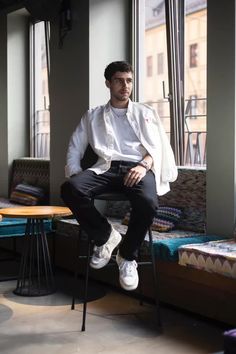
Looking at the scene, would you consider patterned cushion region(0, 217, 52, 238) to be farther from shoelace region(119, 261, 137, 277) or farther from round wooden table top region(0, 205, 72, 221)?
shoelace region(119, 261, 137, 277)

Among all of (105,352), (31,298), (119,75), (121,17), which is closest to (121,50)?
(121,17)

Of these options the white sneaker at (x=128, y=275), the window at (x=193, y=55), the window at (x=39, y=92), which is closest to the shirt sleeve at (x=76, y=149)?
the white sneaker at (x=128, y=275)

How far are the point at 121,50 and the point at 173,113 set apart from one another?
86cm

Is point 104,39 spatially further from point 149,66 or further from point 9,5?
point 9,5

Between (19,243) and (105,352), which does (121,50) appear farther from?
(105,352)

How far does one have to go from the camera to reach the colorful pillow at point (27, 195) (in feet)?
18.1

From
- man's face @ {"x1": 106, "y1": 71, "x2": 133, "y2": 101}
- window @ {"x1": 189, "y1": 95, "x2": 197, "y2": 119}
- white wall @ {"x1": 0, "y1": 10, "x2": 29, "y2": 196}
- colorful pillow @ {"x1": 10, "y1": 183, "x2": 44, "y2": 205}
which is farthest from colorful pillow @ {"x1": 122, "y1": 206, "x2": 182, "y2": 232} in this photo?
white wall @ {"x1": 0, "y1": 10, "x2": 29, "y2": 196}

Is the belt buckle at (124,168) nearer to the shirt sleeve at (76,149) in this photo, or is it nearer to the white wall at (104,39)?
the shirt sleeve at (76,149)

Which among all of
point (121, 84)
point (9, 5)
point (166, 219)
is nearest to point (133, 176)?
point (121, 84)

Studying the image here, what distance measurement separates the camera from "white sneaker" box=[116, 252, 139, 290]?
303 cm

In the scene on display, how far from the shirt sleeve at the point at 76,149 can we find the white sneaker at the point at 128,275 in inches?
25.6

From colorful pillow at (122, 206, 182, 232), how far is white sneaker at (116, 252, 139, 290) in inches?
36.9

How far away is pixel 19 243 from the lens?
5.66 m

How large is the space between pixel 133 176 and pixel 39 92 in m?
3.75
